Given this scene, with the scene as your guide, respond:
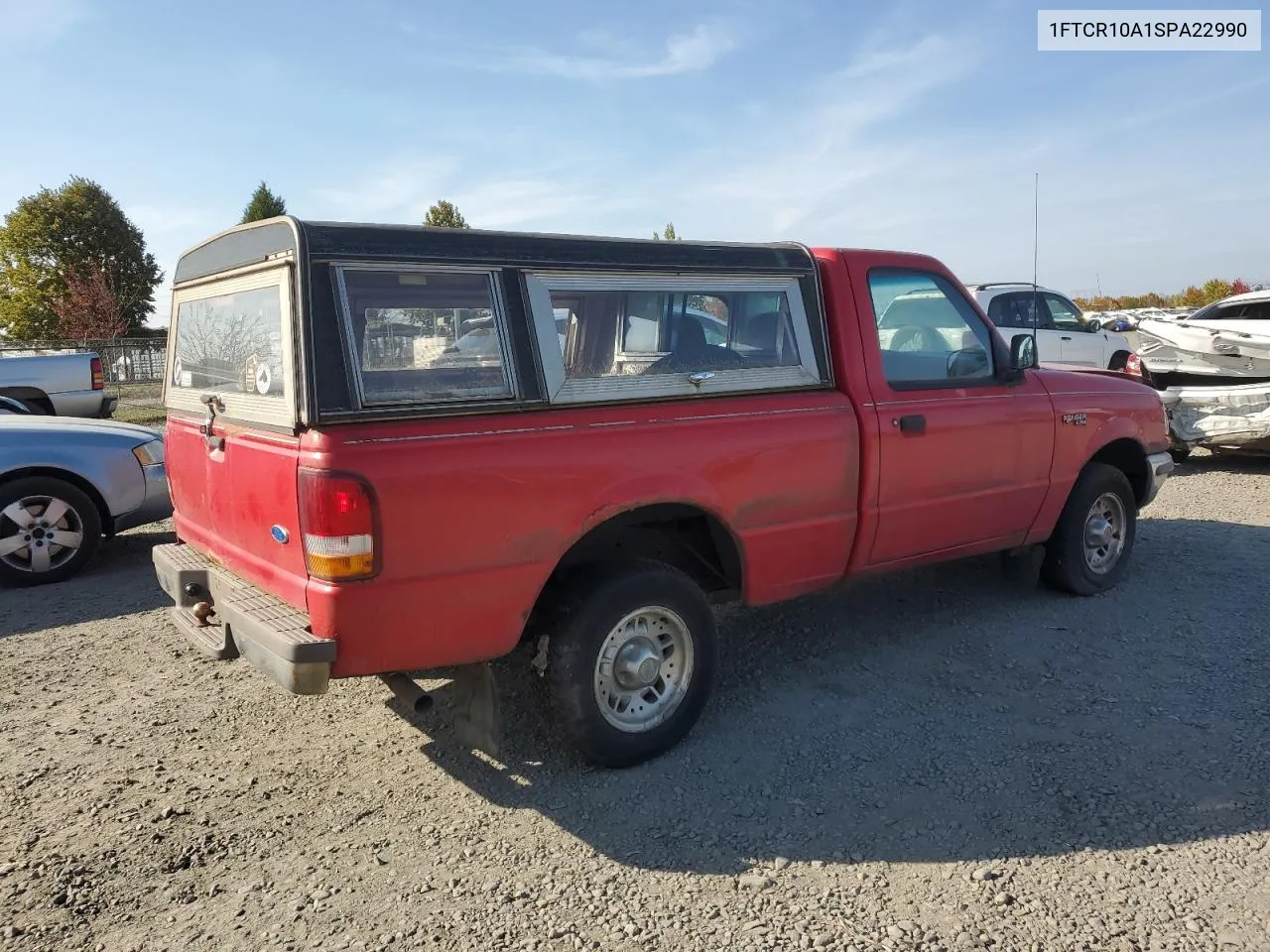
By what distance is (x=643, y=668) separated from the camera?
12.2 feet

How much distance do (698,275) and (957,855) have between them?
2.37 metres

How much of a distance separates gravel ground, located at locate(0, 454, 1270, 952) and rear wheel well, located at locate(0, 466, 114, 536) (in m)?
1.55

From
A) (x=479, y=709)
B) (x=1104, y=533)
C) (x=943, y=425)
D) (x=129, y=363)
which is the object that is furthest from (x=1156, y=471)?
(x=129, y=363)

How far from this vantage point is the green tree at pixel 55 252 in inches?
1631

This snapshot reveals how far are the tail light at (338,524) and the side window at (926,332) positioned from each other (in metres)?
2.56

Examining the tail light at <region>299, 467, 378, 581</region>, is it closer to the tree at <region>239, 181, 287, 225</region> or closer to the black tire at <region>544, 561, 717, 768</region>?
the black tire at <region>544, 561, 717, 768</region>

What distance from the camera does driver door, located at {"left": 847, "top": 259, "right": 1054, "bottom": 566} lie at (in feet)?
14.6

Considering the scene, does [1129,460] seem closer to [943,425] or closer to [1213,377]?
[943,425]

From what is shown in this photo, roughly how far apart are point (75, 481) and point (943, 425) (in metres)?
5.61

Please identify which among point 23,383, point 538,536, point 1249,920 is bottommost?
point 1249,920

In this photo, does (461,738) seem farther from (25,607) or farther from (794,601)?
(25,607)

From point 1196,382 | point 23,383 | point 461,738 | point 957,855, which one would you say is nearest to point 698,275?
point 461,738

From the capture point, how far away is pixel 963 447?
15.4 ft

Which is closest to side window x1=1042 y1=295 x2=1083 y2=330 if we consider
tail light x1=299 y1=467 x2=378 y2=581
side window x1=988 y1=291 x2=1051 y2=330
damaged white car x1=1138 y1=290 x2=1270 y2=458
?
side window x1=988 y1=291 x2=1051 y2=330
